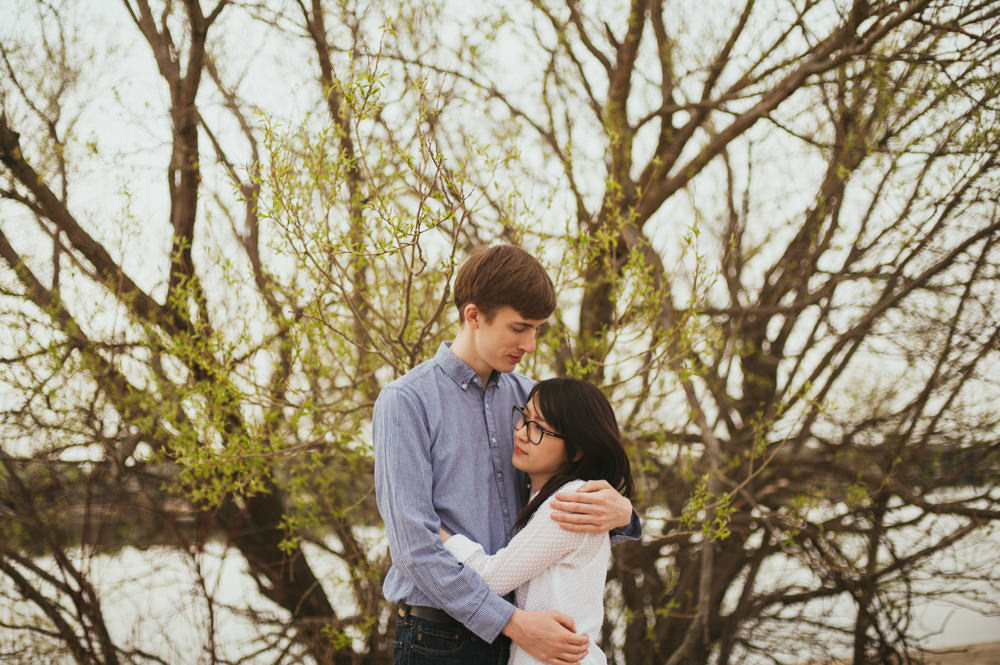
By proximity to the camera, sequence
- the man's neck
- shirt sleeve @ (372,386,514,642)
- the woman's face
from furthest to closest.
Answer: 1. the man's neck
2. the woman's face
3. shirt sleeve @ (372,386,514,642)

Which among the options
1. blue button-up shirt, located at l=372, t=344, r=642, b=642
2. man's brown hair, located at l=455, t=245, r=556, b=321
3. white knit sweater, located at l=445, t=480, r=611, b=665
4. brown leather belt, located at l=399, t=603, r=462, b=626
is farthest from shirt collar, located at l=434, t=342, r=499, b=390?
brown leather belt, located at l=399, t=603, r=462, b=626

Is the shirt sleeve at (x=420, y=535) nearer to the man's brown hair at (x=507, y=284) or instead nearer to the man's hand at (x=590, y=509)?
the man's hand at (x=590, y=509)

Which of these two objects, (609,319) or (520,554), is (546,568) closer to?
(520,554)

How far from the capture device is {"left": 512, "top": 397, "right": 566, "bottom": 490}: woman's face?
172 centimetres

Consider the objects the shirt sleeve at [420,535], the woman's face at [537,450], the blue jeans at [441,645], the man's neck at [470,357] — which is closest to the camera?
the shirt sleeve at [420,535]

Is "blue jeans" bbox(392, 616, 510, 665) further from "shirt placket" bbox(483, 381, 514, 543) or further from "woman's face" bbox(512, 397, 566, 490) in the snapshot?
"woman's face" bbox(512, 397, 566, 490)

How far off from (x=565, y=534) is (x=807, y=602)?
3229 mm

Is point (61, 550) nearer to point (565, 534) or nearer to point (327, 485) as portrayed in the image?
point (327, 485)

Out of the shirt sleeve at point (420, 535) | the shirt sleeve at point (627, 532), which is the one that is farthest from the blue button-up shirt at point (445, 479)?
the shirt sleeve at point (627, 532)

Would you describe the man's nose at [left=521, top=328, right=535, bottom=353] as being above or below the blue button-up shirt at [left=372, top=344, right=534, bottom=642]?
above

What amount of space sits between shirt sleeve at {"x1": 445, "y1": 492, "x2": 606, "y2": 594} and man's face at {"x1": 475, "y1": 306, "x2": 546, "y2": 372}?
1.24 feet

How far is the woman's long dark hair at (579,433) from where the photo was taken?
5.65 ft

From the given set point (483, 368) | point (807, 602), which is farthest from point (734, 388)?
point (483, 368)

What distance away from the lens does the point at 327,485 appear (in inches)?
138
